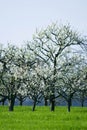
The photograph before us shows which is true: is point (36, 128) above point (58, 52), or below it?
below

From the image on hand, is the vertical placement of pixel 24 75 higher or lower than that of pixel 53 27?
lower

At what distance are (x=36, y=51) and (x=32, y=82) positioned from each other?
5.20m

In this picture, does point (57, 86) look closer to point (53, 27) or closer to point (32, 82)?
point (32, 82)

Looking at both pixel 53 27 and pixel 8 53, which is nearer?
pixel 53 27

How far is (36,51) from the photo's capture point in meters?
59.5

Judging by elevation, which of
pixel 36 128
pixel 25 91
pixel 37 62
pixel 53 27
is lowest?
pixel 36 128

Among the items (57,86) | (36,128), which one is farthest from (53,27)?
(36,128)

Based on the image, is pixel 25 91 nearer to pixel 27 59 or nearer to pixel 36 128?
pixel 27 59

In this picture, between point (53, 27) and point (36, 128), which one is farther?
point (53, 27)

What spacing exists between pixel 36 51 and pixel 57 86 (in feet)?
19.4

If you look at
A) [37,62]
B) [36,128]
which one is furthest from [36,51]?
[36,128]

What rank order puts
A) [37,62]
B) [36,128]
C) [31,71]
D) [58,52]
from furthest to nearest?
[31,71], [37,62], [58,52], [36,128]

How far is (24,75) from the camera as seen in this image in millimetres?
64812

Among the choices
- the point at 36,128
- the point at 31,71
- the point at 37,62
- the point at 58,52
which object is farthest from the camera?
the point at 31,71
